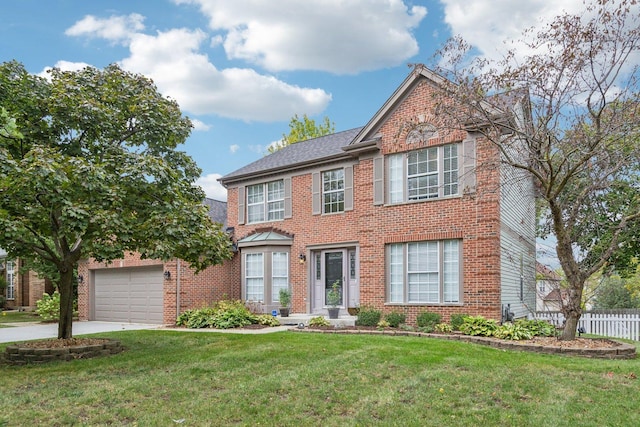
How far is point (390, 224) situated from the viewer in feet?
50.1

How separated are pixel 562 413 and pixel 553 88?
7.04 m

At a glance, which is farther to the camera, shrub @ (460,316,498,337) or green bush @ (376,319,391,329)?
green bush @ (376,319,391,329)

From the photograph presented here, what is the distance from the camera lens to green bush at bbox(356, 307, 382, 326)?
14547 mm

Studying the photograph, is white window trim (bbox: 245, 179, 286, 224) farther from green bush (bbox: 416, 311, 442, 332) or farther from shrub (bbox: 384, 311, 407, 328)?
green bush (bbox: 416, 311, 442, 332)

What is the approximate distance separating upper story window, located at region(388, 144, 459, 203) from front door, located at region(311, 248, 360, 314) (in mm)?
2672

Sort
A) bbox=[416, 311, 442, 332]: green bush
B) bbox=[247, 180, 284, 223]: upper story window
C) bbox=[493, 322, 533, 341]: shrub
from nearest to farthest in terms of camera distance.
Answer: bbox=[493, 322, 533, 341]: shrub
bbox=[416, 311, 442, 332]: green bush
bbox=[247, 180, 284, 223]: upper story window

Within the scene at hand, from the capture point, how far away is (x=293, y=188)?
1839cm

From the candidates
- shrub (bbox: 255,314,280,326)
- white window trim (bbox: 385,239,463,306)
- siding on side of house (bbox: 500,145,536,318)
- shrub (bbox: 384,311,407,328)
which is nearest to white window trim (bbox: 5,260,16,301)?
shrub (bbox: 255,314,280,326)

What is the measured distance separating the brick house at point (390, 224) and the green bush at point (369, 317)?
0.51 meters

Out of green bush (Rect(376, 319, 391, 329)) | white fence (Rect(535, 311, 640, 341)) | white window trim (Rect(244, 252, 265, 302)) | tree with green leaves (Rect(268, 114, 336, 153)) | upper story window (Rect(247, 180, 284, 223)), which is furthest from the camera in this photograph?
tree with green leaves (Rect(268, 114, 336, 153))

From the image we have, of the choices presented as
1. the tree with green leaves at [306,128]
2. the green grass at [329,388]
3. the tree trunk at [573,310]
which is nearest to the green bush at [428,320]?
the green grass at [329,388]

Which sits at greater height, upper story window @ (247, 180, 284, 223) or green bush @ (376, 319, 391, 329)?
upper story window @ (247, 180, 284, 223)

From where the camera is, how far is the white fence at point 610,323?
651 inches

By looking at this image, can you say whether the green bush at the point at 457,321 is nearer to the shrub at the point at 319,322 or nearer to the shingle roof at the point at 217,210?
the shrub at the point at 319,322
